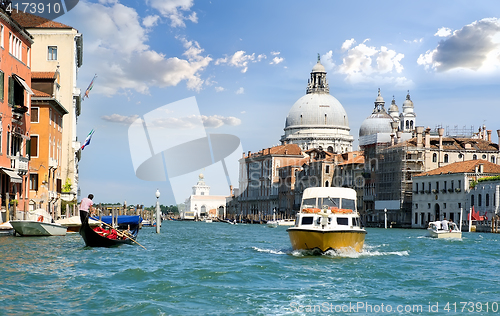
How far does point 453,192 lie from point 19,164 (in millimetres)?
40731

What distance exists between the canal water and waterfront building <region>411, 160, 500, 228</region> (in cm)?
3698

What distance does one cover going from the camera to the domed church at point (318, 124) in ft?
386

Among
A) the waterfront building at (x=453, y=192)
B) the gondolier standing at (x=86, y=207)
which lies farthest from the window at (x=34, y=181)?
the waterfront building at (x=453, y=192)

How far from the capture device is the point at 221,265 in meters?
17.0

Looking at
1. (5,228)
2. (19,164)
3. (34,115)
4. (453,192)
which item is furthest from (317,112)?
(5,228)

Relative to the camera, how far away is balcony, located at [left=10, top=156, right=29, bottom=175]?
27.0 metres

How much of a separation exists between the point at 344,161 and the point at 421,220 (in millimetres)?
24620

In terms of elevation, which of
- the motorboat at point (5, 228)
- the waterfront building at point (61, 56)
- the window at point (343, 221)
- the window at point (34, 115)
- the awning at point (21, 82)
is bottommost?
the motorboat at point (5, 228)

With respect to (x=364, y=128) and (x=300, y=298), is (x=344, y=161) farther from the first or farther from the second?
(x=300, y=298)

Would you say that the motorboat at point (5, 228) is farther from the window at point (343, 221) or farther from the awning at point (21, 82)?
the window at point (343, 221)

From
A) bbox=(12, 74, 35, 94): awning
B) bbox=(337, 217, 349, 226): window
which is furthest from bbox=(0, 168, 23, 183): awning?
bbox=(337, 217, 349, 226): window

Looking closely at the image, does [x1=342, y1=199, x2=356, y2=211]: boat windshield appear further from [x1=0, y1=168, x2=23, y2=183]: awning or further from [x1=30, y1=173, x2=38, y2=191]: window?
[x1=30, y1=173, x2=38, y2=191]: window

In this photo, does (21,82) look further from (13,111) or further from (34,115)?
(34,115)

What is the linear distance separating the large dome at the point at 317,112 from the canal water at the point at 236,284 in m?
98.8
